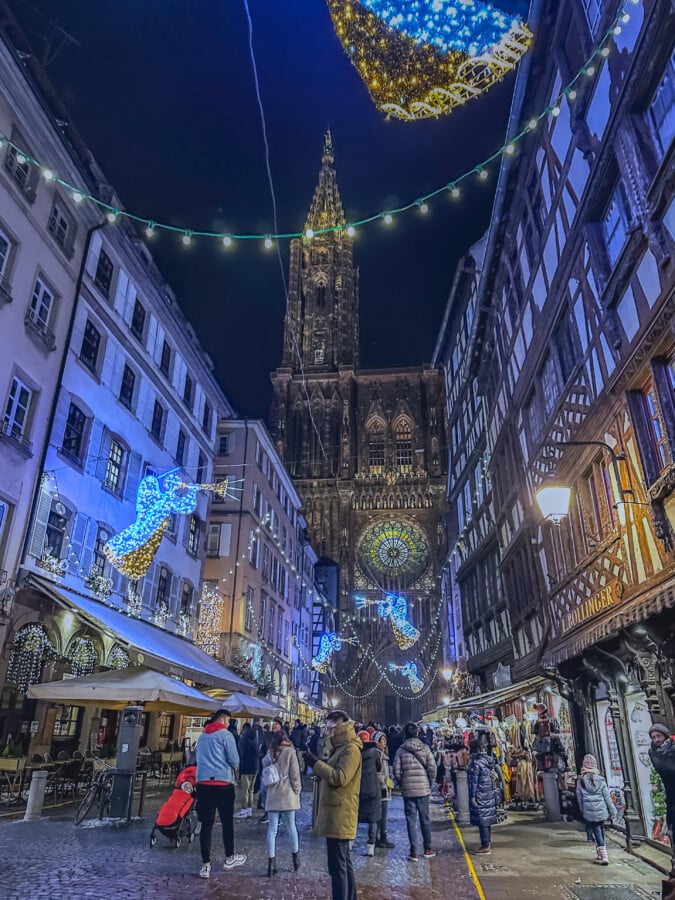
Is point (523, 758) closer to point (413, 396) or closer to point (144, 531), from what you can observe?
point (144, 531)

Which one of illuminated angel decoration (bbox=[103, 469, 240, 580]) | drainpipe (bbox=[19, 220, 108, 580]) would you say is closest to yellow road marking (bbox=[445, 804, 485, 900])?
illuminated angel decoration (bbox=[103, 469, 240, 580])

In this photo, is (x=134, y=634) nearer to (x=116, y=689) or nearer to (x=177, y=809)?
(x=116, y=689)

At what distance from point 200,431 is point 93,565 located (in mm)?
8911

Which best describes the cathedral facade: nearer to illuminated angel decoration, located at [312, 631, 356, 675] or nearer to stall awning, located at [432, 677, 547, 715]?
illuminated angel decoration, located at [312, 631, 356, 675]

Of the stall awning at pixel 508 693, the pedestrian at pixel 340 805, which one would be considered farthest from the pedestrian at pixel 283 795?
the stall awning at pixel 508 693

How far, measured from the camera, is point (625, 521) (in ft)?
28.8

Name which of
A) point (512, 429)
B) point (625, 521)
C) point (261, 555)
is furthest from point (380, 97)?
point (261, 555)

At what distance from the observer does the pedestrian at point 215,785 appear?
623cm

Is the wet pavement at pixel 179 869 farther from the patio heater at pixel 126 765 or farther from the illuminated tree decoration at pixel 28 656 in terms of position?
the illuminated tree decoration at pixel 28 656

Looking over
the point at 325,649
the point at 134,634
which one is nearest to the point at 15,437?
the point at 134,634

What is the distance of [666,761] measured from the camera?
5.69 meters

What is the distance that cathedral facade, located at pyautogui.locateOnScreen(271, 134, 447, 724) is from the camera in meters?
49.8

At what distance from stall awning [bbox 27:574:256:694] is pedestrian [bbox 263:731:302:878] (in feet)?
20.4

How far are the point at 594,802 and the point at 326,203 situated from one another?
74400 mm
